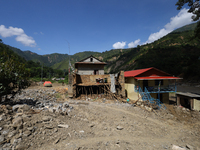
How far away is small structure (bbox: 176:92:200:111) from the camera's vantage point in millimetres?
15477

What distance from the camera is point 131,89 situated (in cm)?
1841

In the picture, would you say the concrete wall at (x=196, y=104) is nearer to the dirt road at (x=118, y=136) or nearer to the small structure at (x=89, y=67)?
the dirt road at (x=118, y=136)

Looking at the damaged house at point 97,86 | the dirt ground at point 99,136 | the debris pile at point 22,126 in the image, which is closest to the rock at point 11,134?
the debris pile at point 22,126

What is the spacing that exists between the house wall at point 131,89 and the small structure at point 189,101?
25.0ft

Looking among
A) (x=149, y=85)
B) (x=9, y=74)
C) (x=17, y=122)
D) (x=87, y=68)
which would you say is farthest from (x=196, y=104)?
(x=9, y=74)

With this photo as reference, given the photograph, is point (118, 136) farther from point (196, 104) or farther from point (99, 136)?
point (196, 104)

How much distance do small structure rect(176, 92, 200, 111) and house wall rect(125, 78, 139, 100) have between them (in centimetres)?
763

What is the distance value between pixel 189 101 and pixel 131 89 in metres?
8.81

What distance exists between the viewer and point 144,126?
9492 mm

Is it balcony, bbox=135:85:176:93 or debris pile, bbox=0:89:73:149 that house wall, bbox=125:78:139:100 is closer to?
balcony, bbox=135:85:176:93

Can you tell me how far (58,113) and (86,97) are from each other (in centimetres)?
968

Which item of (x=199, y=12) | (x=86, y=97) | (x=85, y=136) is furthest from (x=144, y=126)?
(x=199, y=12)

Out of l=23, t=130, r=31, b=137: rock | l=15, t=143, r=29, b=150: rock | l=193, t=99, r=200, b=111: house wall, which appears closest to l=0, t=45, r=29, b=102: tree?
l=23, t=130, r=31, b=137: rock

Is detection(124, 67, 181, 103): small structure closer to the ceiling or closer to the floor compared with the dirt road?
closer to the ceiling
